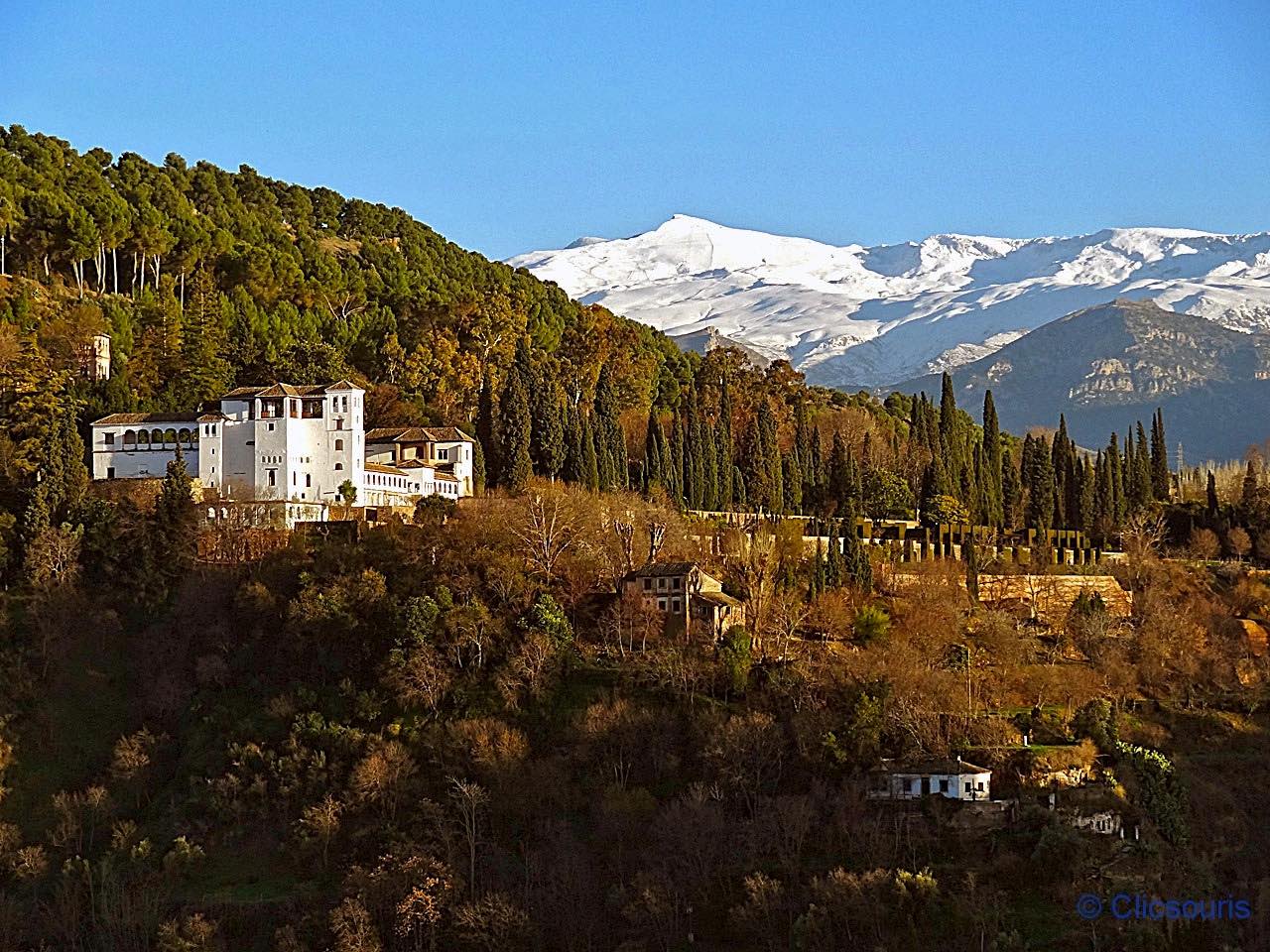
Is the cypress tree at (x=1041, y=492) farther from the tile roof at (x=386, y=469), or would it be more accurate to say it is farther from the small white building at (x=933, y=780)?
the tile roof at (x=386, y=469)

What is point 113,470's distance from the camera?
5344 centimetres

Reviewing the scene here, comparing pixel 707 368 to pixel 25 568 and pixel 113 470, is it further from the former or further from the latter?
pixel 25 568

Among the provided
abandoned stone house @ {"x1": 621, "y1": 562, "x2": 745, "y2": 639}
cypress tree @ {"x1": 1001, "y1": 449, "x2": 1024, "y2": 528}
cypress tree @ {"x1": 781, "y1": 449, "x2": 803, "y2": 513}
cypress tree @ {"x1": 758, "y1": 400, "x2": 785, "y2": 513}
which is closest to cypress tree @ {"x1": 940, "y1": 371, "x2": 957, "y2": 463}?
cypress tree @ {"x1": 1001, "y1": 449, "x2": 1024, "y2": 528}

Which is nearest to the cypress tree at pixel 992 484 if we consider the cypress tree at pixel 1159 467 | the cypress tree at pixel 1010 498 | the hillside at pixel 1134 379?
the cypress tree at pixel 1010 498

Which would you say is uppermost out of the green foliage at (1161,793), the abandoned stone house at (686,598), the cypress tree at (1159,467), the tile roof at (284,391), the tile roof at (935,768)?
the tile roof at (284,391)

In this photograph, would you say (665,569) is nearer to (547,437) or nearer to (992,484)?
(547,437)

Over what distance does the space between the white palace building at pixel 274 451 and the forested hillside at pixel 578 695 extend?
176cm

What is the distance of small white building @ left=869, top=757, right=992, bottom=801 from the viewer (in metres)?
40.3

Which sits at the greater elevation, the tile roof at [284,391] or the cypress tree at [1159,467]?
the tile roof at [284,391]

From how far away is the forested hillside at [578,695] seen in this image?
38906 millimetres

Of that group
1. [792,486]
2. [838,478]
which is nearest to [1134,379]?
[838,478]

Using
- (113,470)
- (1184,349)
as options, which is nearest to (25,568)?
(113,470)

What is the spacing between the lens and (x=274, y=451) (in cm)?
5228

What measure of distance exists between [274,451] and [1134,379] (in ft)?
434
